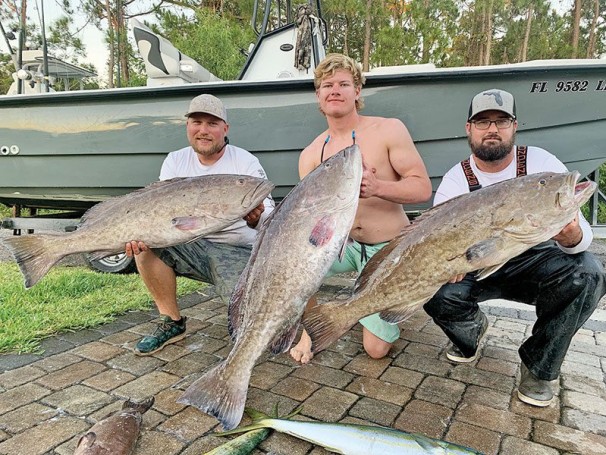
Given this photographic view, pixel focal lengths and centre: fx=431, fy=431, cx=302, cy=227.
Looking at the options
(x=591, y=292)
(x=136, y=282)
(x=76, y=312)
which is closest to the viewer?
(x=591, y=292)

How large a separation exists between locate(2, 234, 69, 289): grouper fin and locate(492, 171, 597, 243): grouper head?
2.34 meters

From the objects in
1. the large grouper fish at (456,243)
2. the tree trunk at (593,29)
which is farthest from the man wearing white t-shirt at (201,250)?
the tree trunk at (593,29)

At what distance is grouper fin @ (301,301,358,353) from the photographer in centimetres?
202

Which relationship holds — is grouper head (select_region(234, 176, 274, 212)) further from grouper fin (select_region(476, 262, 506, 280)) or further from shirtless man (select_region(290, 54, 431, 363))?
grouper fin (select_region(476, 262, 506, 280))

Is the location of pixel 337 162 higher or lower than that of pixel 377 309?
higher

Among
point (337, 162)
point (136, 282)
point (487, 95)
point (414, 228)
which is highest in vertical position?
point (487, 95)

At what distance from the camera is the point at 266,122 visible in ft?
14.6

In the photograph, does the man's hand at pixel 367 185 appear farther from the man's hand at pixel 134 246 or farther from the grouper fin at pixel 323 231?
the man's hand at pixel 134 246

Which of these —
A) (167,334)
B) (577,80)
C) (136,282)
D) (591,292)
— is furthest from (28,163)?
(577,80)

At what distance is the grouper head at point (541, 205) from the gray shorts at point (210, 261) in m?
1.83

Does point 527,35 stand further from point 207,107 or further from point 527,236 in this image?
point 527,236

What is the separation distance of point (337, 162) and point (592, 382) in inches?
84.0

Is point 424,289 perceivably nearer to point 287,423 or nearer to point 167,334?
point 287,423

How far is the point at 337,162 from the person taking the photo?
2.05 m
